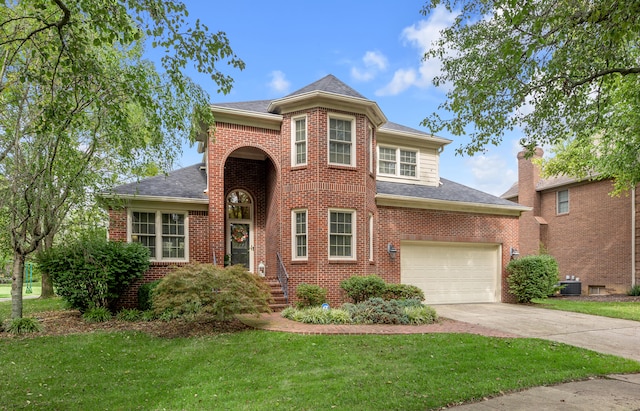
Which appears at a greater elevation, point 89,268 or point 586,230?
point 586,230

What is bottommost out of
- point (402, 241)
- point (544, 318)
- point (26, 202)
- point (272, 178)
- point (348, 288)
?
point (544, 318)

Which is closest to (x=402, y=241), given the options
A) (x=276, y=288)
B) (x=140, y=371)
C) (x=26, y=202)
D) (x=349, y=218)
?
(x=349, y=218)

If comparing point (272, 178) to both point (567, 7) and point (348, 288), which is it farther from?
point (567, 7)

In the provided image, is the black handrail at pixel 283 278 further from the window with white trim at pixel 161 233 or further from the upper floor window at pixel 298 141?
the upper floor window at pixel 298 141

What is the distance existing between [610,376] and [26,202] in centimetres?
1137

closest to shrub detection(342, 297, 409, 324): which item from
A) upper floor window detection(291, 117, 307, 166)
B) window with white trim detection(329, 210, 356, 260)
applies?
window with white trim detection(329, 210, 356, 260)

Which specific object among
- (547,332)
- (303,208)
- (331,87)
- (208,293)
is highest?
(331,87)

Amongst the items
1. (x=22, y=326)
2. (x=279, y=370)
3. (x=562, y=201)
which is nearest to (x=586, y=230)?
(x=562, y=201)

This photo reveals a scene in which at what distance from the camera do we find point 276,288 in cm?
1212

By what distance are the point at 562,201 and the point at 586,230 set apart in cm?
226

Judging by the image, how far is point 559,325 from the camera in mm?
10008

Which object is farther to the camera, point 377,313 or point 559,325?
point 559,325

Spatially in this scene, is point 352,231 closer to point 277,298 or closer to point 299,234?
point 299,234

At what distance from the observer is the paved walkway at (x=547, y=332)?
4.76 meters
